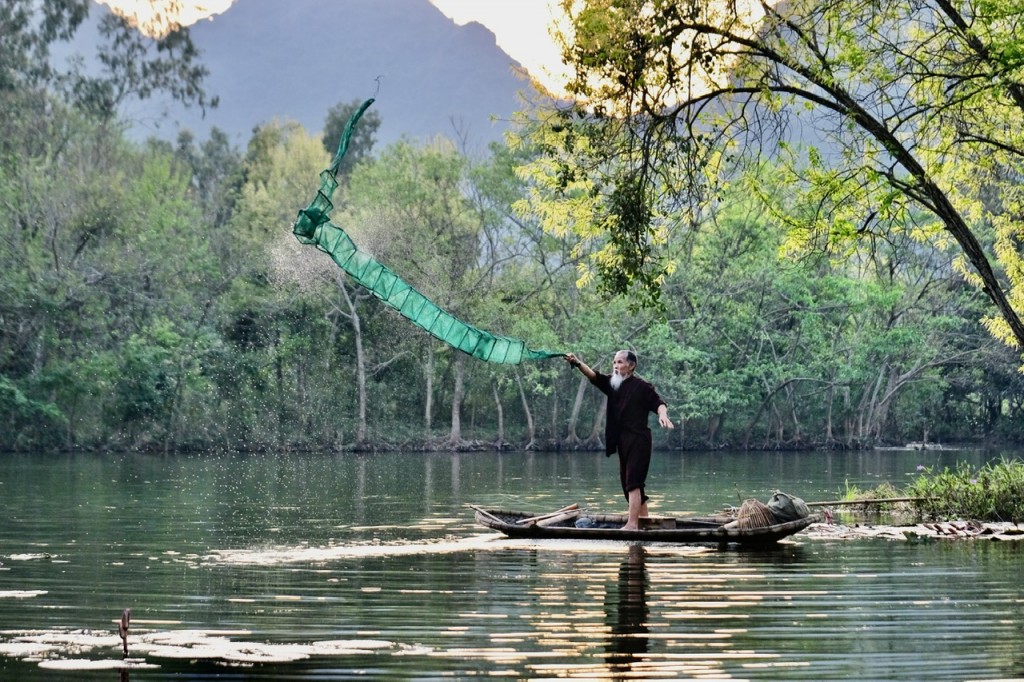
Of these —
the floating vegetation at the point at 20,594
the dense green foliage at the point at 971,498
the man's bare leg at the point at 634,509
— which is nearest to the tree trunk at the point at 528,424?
the dense green foliage at the point at 971,498

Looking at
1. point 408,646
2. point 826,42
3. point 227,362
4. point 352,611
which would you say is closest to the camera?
point 408,646

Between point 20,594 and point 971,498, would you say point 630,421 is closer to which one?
point 971,498

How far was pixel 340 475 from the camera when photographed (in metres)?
40.7

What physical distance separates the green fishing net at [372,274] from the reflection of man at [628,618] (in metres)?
3.26

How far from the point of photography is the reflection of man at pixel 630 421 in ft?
63.5

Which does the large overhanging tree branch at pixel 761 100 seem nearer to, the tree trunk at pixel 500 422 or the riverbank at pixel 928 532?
the riverbank at pixel 928 532

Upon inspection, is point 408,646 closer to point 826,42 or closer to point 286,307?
point 826,42

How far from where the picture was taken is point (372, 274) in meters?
17.5

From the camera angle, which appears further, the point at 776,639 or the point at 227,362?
the point at 227,362

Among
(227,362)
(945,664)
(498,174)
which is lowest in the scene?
(945,664)

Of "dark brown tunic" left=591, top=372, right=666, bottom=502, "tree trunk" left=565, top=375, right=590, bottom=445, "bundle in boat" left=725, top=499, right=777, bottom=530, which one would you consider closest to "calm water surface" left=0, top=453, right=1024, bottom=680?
"bundle in boat" left=725, top=499, right=777, bottom=530

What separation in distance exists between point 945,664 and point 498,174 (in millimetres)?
55444

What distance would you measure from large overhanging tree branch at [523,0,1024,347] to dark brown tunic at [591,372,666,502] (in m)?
2.46

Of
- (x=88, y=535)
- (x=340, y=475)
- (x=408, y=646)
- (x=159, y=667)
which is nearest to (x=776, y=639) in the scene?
(x=408, y=646)
